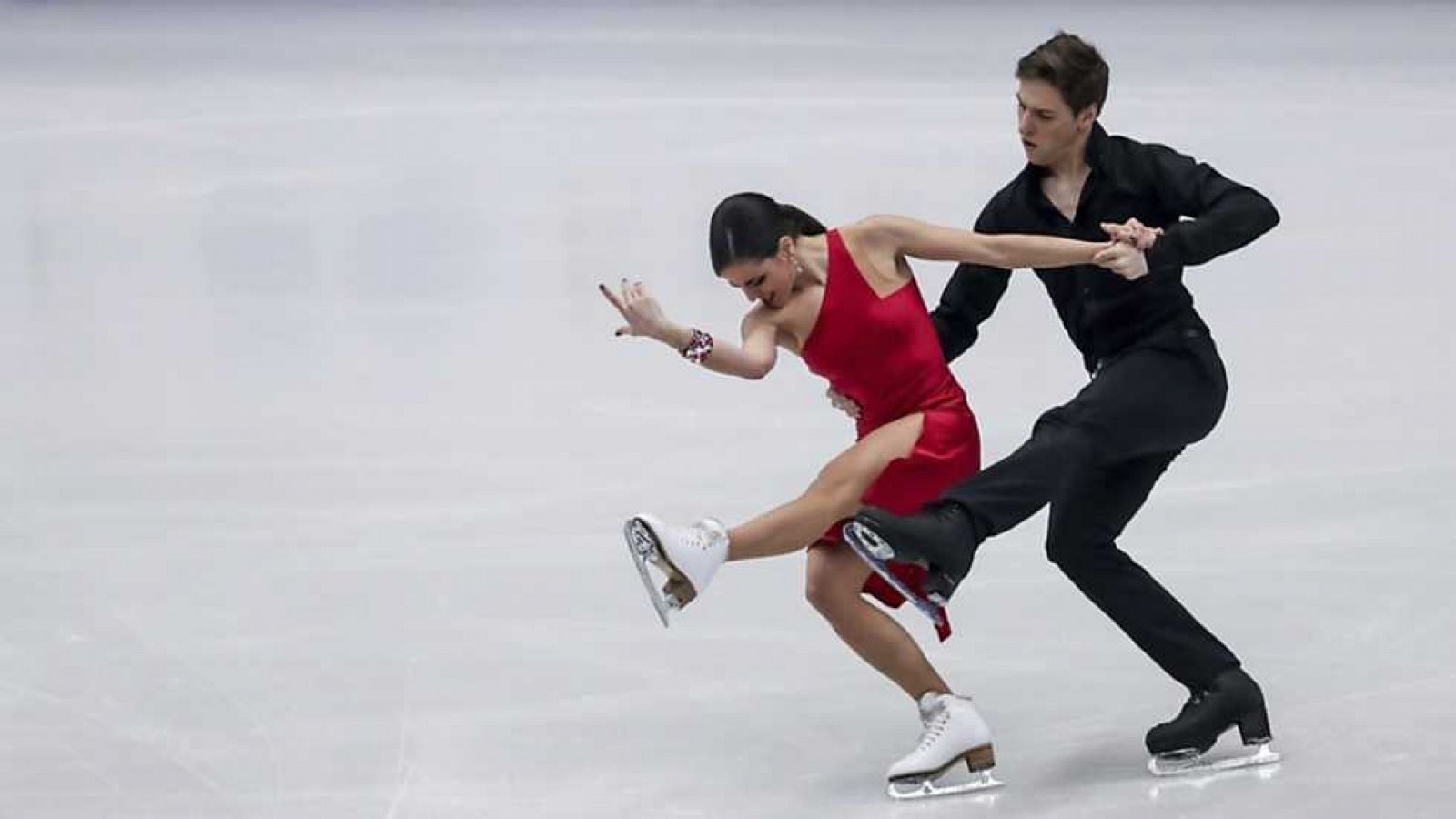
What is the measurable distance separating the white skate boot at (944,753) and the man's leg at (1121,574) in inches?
11.6

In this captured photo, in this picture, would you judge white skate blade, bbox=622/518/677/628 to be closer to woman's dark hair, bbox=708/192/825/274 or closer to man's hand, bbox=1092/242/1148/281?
woman's dark hair, bbox=708/192/825/274

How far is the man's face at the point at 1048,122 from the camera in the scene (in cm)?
395

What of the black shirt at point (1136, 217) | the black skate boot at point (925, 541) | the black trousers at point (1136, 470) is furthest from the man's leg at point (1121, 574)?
the black skate boot at point (925, 541)

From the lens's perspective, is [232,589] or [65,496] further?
[65,496]

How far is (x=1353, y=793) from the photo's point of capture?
3889 mm

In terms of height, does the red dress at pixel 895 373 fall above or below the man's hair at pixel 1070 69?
below

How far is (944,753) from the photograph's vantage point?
3930 mm

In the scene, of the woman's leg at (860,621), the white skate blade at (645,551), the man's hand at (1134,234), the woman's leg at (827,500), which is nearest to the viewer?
the white skate blade at (645,551)

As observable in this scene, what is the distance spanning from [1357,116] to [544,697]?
863 centimetres

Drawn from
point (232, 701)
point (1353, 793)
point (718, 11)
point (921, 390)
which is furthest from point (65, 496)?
point (718, 11)

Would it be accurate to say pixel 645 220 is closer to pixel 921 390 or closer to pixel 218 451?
pixel 218 451

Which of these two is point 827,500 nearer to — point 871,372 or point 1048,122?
point 871,372

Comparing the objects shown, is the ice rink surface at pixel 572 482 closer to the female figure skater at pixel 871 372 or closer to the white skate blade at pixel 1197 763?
the white skate blade at pixel 1197 763

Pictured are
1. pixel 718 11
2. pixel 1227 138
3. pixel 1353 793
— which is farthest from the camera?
pixel 718 11
